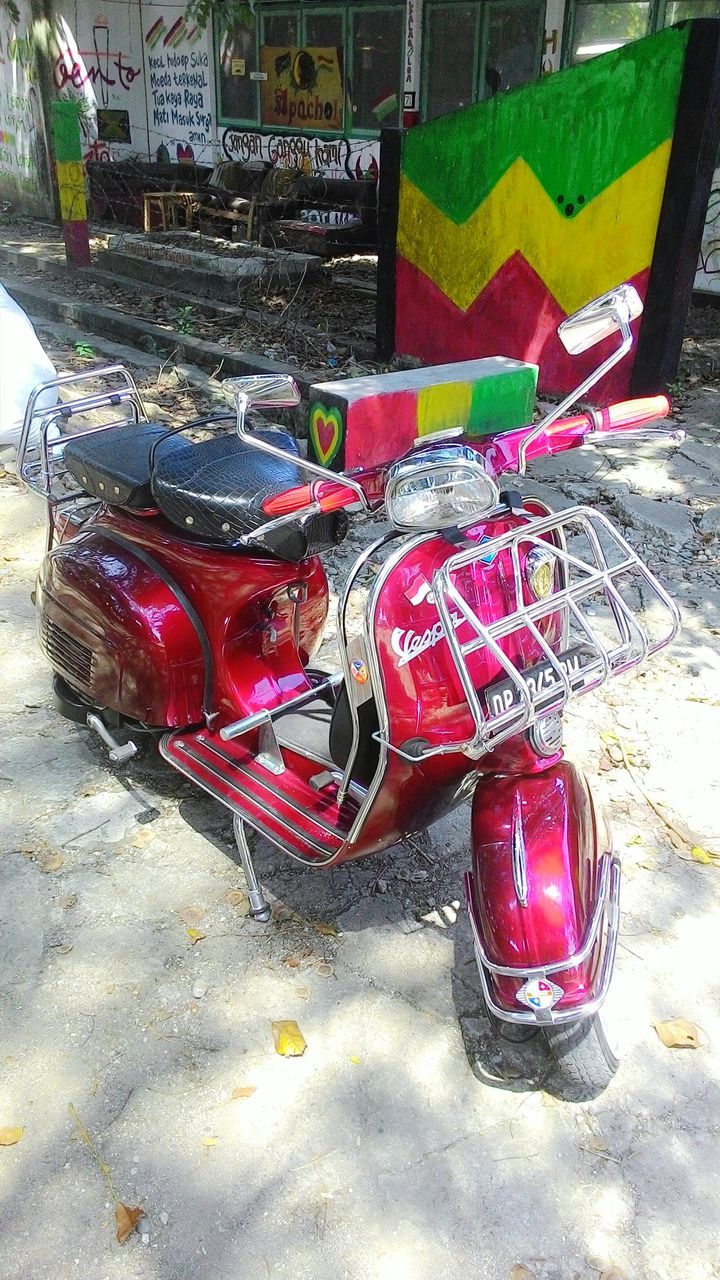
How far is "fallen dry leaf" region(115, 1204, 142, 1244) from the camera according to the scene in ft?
5.82

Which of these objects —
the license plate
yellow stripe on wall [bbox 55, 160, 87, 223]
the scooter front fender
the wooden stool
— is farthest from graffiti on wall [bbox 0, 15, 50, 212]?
the scooter front fender

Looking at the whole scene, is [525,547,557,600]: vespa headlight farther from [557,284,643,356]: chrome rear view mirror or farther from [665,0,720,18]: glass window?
[665,0,720,18]: glass window

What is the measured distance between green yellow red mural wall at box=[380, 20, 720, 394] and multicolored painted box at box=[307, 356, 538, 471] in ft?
13.4

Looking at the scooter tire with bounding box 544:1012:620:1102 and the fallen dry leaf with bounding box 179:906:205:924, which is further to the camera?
the fallen dry leaf with bounding box 179:906:205:924

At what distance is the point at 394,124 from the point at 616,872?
11.6 meters

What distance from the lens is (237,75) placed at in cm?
1341

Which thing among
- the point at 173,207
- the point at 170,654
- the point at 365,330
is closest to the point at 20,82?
the point at 173,207

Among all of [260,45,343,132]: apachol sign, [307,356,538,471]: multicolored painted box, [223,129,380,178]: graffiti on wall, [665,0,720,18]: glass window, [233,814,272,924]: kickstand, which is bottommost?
[233,814,272,924]: kickstand

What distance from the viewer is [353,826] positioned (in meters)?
2.12

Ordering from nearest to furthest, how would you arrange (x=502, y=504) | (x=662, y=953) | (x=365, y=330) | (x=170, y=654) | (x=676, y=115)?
(x=502, y=504) < (x=662, y=953) < (x=170, y=654) < (x=676, y=115) < (x=365, y=330)

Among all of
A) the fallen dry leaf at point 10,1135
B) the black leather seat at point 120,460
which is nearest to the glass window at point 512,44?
the black leather seat at point 120,460

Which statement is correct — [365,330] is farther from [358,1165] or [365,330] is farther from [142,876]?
[358,1165]

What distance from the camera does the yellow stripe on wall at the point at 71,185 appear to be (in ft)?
30.1

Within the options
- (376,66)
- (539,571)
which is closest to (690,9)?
(376,66)
